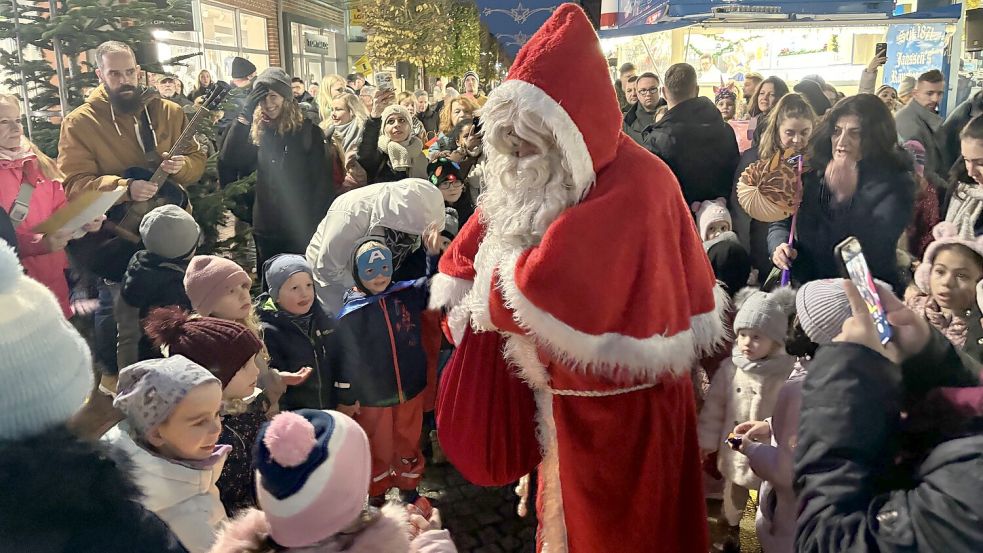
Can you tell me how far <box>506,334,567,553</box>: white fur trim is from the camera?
7.61 feet

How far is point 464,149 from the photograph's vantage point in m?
5.36

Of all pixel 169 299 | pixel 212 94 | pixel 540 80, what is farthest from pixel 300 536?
pixel 212 94

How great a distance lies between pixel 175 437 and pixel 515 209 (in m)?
1.26

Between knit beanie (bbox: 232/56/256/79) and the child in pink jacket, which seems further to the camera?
knit beanie (bbox: 232/56/256/79)

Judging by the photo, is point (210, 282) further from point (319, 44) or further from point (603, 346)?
point (319, 44)

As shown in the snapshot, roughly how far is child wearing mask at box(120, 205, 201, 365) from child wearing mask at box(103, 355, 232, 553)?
1376mm

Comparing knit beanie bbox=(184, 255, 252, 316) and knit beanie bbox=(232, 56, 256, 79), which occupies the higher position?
knit beanie bbox=(232, 56, 256, 79)

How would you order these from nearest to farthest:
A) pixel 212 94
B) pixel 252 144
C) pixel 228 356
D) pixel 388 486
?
pixel 228 356 → pixel 388 486 → pixel 212 94 → pixel 252 144

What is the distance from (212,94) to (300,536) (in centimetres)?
337

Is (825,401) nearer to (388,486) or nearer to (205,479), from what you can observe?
(205,479)

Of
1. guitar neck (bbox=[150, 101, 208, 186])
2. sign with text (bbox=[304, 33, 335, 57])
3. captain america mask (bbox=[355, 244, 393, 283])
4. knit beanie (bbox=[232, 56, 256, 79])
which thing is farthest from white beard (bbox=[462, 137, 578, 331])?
sign with text (bbox=[304, 33, 335, 57])

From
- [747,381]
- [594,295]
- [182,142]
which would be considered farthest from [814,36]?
[594,295]

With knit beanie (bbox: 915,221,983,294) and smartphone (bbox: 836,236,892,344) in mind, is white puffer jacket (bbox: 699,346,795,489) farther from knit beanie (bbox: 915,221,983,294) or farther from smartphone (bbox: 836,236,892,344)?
smartphone (bbox: 836,236,892,344)

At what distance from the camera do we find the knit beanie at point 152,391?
1.76 m
